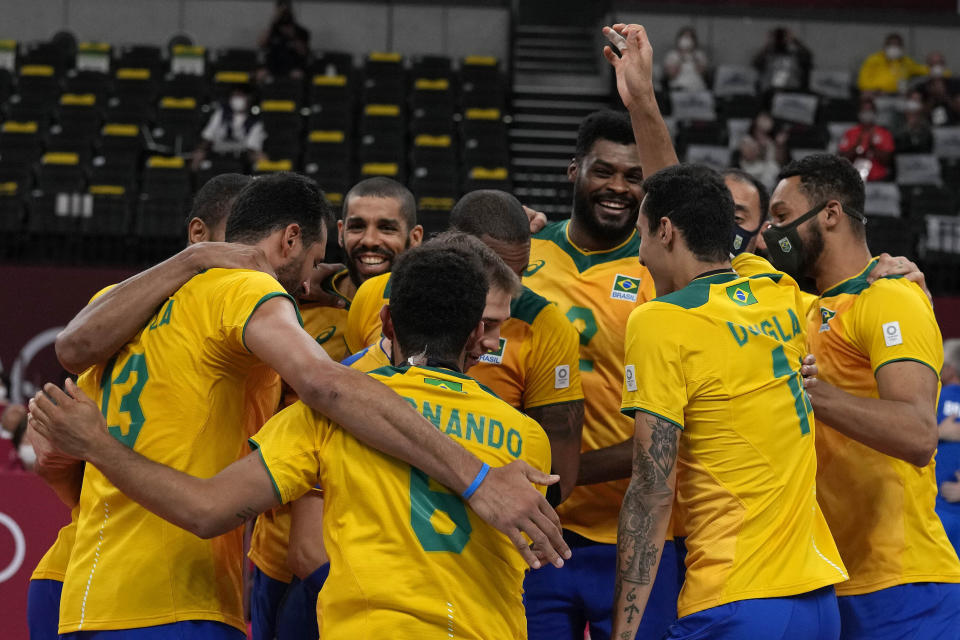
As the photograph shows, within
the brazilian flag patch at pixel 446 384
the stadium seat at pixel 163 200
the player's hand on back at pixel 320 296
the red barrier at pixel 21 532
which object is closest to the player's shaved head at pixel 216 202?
the player's hand on back at pixel 320 296

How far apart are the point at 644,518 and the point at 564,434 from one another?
720 mm

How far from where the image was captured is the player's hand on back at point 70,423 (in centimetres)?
280

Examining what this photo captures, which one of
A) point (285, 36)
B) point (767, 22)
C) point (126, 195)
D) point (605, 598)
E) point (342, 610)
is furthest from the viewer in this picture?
point (767, 22)

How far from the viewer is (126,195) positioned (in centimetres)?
1396

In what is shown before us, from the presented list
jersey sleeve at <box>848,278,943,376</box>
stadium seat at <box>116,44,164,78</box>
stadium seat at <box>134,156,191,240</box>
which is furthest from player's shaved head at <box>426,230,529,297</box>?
stadium seat at <box>116,44,164,78</box>

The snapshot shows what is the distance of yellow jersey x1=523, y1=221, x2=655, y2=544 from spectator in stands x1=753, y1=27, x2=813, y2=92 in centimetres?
1382

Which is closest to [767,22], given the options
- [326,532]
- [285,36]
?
[285,36]

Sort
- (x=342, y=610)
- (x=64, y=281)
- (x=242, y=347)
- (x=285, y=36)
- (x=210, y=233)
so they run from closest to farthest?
1. (x=342, y=610)
2. (x=242, y=347)
3. (x=210, y=233)
4. (x=64, y=281)
5. (x=285, y=36)

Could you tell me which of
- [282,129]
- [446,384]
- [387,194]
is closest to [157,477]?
[446,384]

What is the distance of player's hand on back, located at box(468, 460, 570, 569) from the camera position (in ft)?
8.82

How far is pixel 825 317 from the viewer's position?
409 centimetres

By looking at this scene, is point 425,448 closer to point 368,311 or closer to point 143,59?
point 368,311

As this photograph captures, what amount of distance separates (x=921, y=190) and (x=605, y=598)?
40.3 feet

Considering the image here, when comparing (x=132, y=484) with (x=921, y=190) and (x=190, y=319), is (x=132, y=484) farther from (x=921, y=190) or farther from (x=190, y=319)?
(x=921, y=190)
